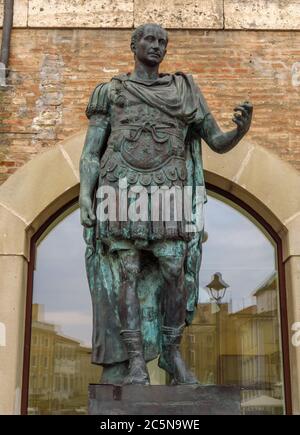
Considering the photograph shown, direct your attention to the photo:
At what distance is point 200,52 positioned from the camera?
6.47m

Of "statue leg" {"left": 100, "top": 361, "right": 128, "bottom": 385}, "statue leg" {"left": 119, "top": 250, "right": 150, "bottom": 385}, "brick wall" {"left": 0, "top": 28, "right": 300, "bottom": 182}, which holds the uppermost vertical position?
"brick wall" {"left": 0, "top": 28, "right": 300, "bottom": 182}

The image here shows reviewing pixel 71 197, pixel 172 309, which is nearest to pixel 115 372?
pixel 172 309

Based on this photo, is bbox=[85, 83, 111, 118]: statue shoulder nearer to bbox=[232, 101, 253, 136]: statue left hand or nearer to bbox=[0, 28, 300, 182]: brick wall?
bbox=[232, 101, 253, 136]: statue left hand

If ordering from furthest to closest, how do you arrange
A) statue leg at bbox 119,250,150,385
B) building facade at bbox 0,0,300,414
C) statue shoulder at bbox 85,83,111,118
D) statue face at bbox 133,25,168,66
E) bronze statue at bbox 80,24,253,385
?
1. building facade at bbox 0,0,300,414
2. statue shoulder at bbox 85,83,111,118
3. statue face at bbox 133,25,168,66
4. bronze statue at bbox 80,24,253,385
5. statue leg at bbox 119,250,150,385

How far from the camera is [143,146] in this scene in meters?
3.59

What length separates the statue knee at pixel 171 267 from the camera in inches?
138

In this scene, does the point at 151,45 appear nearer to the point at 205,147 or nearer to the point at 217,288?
the point at 205,147

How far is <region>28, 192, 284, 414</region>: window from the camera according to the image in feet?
20.1

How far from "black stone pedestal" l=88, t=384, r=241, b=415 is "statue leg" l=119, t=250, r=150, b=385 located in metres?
0.10

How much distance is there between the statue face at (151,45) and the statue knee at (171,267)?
1147mm

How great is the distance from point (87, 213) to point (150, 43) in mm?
1032

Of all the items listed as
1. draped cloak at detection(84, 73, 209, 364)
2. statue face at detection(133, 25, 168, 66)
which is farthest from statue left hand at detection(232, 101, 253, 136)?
statue face at detection(133, 25, 168, 66)

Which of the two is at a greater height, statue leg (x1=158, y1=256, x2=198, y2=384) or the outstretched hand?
the outstretched hand

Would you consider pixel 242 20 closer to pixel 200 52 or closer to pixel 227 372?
pixel 200 52
